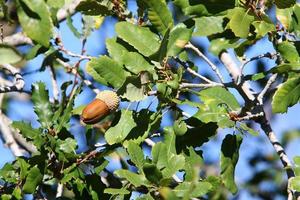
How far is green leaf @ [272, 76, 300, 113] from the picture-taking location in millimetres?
1905

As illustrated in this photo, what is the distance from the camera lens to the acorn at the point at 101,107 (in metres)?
1.96

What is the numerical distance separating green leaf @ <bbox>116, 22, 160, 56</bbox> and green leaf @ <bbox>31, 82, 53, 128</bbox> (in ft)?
1.44

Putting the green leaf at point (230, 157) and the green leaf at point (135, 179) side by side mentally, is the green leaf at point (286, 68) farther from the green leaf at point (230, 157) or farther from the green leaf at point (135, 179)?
the green leaf at point (135, 179)

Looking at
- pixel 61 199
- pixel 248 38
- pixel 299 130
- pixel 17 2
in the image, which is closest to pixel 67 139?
pixel 61 199

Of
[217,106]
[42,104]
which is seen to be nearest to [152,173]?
[217,106]

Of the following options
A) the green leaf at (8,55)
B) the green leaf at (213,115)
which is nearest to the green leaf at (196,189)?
the green leaf at (213,115)

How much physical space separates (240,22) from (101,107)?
0.42 metres

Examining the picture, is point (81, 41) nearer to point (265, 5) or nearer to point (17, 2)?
point (265, 5)

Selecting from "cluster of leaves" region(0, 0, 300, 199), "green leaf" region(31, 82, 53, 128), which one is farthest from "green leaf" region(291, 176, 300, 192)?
"green leaf" region(31, 82, 53, 128)

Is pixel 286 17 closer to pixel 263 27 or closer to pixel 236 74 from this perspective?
pixel 263 27

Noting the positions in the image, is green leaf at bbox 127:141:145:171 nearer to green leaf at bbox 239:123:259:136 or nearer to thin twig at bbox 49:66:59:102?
green leaf at bbox 239:123:259:136

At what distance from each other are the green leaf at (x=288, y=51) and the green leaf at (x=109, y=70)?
417 millimetres

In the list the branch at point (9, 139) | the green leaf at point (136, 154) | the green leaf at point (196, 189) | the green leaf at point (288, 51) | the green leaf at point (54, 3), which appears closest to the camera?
the green leaf at point (54, 3)

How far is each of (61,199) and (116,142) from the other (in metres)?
0.35
